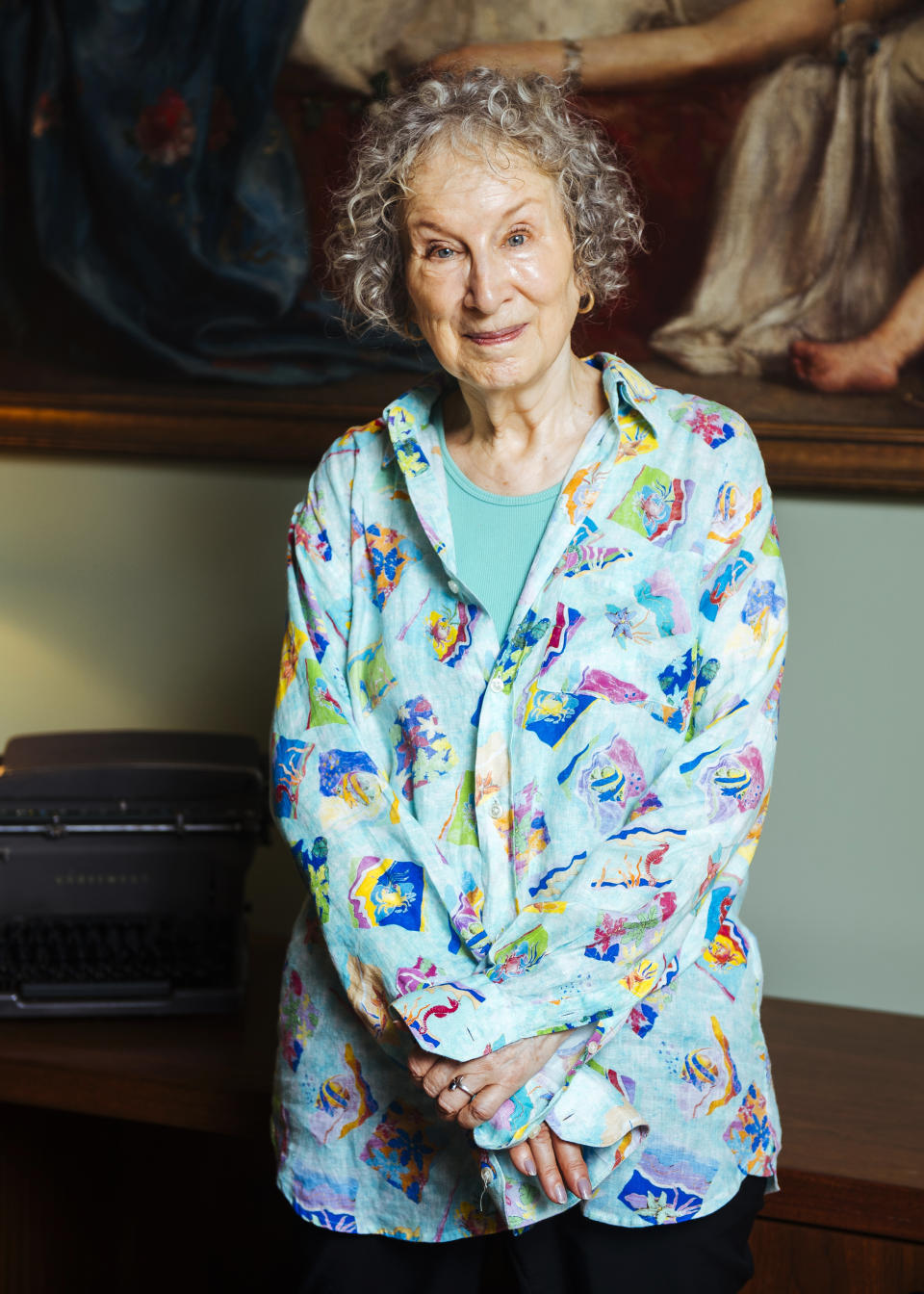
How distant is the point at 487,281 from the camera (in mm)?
1318

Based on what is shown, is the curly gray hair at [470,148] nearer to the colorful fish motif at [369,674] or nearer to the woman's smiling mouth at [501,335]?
the woman's smiling mouth at [501,335]

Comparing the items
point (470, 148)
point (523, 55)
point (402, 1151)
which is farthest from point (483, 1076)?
point (523, 55)

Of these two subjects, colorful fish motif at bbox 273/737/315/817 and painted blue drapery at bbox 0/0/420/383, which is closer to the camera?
colorful fish motif at bbox 273/737/315/817

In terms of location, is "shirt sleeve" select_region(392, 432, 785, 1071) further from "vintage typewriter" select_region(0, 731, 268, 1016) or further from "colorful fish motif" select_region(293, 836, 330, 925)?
"vintage typewriter" select_region(0, 731, 268, 1016)

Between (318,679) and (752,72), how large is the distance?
1198 millimetres

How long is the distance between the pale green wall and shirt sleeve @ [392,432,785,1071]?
0.74 meters

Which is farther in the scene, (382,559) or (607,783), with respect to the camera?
(382,559)

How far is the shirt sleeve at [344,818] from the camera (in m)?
1.27

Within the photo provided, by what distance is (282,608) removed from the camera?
2355 millimetres

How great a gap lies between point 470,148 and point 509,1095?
0.93 m

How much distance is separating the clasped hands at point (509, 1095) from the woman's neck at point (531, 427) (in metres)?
0.60

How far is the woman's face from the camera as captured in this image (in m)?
1.32

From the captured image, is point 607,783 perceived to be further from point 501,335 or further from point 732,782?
point 501,335

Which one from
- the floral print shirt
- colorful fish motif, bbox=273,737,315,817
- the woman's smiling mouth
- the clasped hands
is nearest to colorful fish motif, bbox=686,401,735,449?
the floral print shirt
